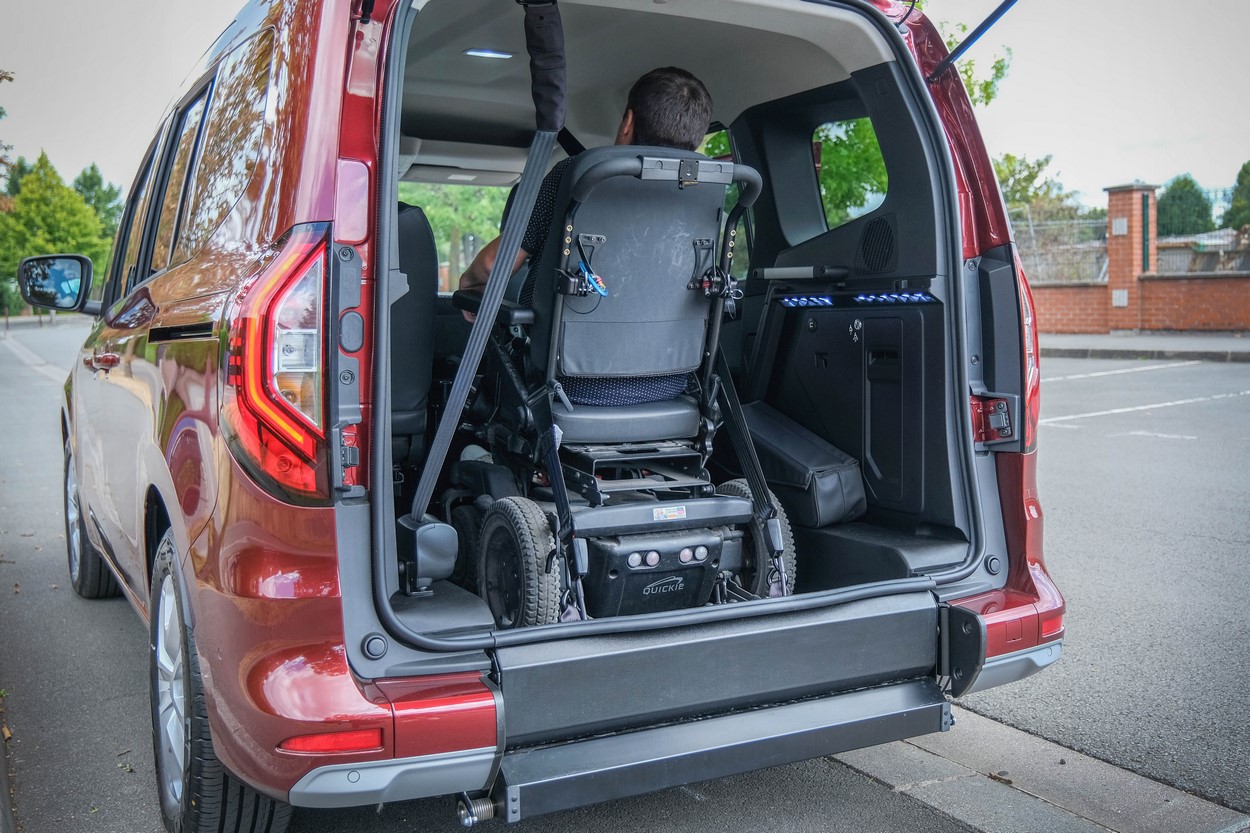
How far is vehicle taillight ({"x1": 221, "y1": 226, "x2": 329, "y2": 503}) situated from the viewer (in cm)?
219

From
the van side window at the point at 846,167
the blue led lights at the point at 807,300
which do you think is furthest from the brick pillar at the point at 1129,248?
the blue led lights at the point at 807,300

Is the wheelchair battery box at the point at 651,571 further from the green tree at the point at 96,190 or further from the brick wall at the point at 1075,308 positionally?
the green tree at the point at 96,190

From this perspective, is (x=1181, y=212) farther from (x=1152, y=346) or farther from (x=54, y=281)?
(x=54, y=281)

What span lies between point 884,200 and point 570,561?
1429 mm

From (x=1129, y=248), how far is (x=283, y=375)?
76.9 feet

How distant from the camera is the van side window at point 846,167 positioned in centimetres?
401

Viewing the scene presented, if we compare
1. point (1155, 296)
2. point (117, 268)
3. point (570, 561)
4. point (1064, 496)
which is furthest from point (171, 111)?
point (1155, 296)

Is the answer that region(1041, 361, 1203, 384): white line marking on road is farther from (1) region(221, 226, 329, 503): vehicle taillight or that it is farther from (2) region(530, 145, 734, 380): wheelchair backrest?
(1) region(221, 226, 329, 503): vehicle taillight

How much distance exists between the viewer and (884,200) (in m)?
3.29

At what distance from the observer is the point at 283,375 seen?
86.9 inches

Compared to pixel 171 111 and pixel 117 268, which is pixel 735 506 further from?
pixel 117 268

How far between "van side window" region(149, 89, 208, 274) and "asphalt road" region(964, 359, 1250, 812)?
10.2 ft

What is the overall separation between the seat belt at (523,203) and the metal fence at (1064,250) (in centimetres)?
2238

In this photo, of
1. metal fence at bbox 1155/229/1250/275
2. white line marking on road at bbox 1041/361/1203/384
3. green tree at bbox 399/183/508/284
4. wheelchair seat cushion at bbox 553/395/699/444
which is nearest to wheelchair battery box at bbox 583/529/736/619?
wheelchair seat cushion at bbox 553/395/699/444
